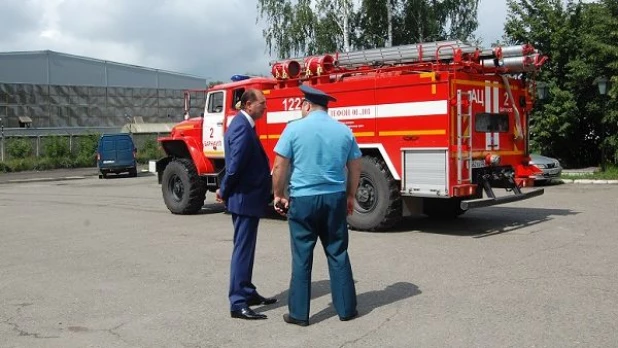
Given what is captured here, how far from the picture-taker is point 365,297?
6.30 meters

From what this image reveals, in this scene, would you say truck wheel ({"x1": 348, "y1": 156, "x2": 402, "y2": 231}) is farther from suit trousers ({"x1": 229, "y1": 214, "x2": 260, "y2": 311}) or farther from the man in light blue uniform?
the man in light blue uniform

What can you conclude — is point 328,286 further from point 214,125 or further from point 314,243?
point 214,125

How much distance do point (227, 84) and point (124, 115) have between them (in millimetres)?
43961

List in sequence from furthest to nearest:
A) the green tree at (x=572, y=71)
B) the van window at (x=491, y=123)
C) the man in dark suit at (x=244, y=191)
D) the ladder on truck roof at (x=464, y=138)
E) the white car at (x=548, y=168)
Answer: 1. the green tree at (x=572, y=71)
2. the white car at (x=548, y=168)
3. the van window at (x=491, y=123)
4. the ladder on truck roof at (x=464, y=138)
5. the man in dark suit at (x=244, y=191)

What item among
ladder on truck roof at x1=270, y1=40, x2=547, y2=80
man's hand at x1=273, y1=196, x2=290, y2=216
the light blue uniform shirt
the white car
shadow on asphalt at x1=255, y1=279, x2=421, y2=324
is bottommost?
shadow on asphalt at x1=255, y1=279, x2=421, y2=324

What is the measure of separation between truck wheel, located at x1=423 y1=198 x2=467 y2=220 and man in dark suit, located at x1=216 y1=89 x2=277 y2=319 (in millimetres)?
5985

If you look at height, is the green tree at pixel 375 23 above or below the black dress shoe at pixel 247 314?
above

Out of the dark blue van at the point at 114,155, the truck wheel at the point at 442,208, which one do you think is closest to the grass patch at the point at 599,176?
the truck wheel at the point at 442,208

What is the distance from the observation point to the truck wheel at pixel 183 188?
1349cm

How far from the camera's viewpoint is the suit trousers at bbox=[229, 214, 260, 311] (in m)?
5.69

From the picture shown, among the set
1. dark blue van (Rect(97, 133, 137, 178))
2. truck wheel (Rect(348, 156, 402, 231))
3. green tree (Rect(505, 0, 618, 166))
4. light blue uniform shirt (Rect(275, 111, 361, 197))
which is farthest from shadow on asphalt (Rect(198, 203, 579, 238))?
dark blue van (Rect(97, 133, 137, 178))

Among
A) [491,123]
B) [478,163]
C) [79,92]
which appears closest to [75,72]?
[79,92]

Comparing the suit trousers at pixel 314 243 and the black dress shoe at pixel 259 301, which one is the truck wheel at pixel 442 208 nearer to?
the black dress shoe at pixel 259 301

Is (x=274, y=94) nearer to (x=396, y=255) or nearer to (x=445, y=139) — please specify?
(x=445, y=139)
